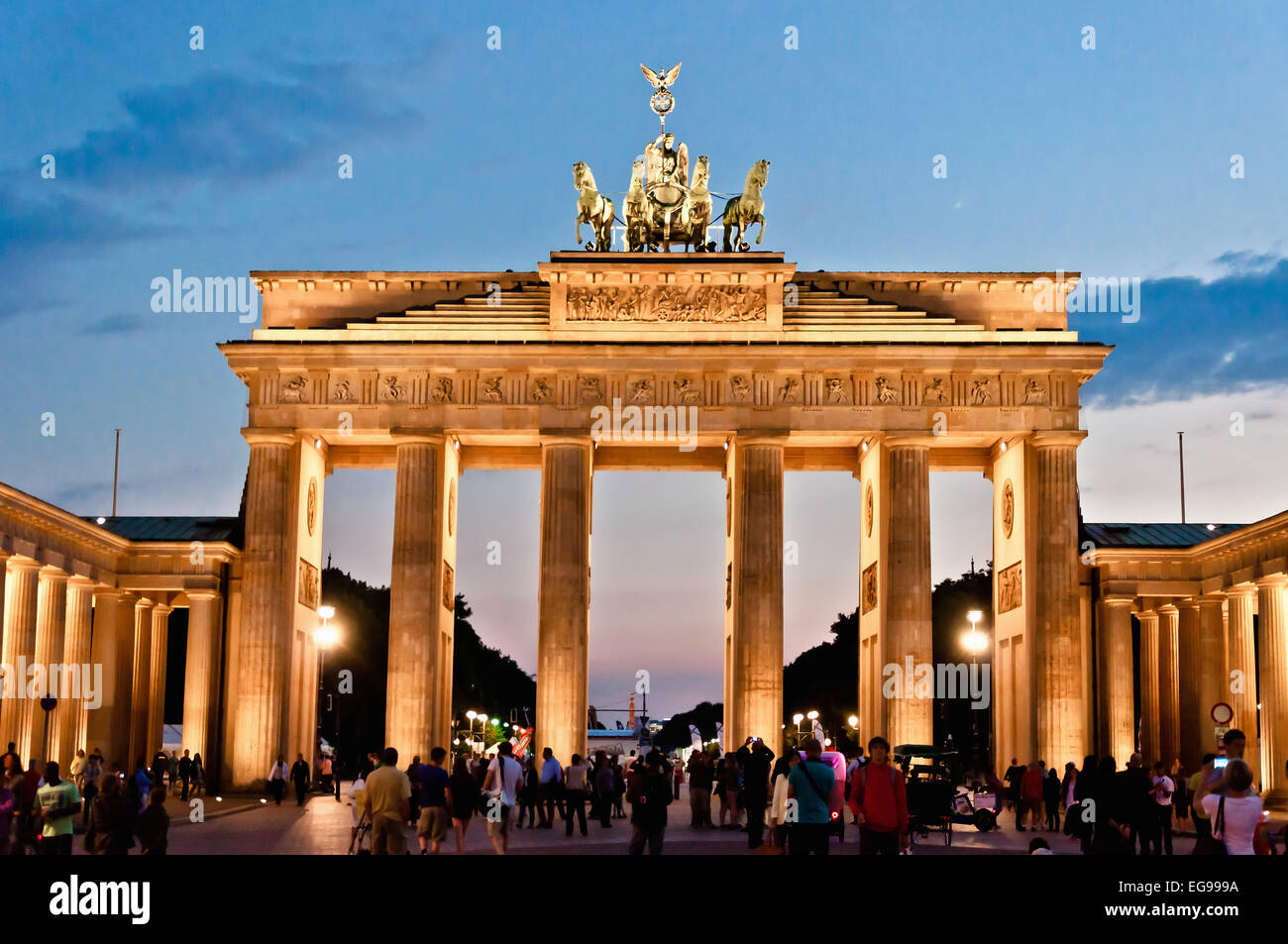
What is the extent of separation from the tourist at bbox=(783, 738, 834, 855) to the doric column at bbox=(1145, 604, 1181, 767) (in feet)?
143

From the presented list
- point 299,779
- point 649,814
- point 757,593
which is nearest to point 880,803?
point 649,814

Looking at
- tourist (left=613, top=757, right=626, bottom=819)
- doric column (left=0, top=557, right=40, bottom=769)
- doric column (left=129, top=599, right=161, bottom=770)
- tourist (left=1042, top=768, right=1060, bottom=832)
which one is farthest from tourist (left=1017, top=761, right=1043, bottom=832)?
doric column (left=129, top=599, right=161, bottom=770)

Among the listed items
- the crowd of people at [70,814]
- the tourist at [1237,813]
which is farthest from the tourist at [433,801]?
the tourist at [1237,813]

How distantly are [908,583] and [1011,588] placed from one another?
19.1 feet

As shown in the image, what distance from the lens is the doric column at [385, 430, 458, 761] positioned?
55875 millimetres

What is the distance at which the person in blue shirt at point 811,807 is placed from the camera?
20391mm

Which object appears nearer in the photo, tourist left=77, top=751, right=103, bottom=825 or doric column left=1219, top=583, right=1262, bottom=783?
tourist left=77, top=751, right=103, bottom=825

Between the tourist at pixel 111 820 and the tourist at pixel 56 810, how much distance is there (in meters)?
1.06

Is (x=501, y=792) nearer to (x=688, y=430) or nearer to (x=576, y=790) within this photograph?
(x=576, y=790)

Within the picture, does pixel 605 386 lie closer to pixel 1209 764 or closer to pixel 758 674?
pixel 758 674

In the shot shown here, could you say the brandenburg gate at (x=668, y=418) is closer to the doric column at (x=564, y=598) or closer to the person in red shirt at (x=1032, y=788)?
the doric column at (x=564, y=598)

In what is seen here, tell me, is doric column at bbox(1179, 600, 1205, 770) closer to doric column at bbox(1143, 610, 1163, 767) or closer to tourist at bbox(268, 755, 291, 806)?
doric column at bbox(1143, 610, 1163, 767)

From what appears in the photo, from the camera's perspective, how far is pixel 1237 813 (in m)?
17.8
